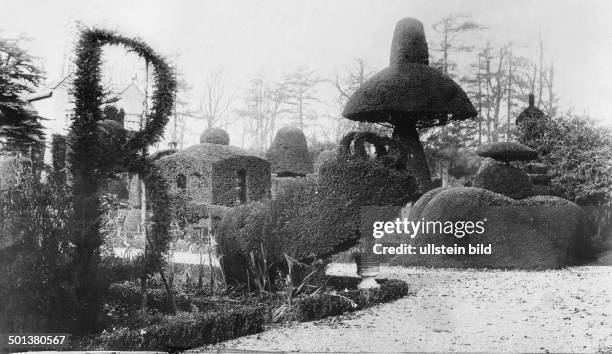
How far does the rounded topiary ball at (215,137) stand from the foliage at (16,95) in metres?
9.30

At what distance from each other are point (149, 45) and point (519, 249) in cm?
728

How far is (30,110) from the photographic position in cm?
713

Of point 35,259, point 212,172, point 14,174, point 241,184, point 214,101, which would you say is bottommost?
point 35,259

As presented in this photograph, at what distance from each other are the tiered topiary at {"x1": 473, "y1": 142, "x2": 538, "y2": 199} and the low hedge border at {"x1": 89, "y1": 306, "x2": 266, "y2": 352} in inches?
313

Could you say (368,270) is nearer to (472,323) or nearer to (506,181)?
(472,323)

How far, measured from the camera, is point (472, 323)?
6152 mm

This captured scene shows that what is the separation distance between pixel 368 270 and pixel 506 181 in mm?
5499

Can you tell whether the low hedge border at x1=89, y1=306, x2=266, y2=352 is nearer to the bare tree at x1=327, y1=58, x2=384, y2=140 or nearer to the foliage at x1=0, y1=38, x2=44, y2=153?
the foliage at x1=0, y1=38, x2=44, y2=153

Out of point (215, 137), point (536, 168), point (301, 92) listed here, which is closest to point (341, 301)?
point (301, 92)

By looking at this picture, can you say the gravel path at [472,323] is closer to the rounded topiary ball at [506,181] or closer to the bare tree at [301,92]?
the rounded topiary ball at [506,181]

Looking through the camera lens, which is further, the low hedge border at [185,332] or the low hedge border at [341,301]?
the low hedge border at [341,301]

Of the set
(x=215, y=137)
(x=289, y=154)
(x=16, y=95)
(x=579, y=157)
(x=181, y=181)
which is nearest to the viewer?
(x=16, y=95)

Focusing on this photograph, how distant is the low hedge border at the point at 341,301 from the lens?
20.8 ft

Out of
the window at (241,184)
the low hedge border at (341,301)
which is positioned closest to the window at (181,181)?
the window at (241,184)
